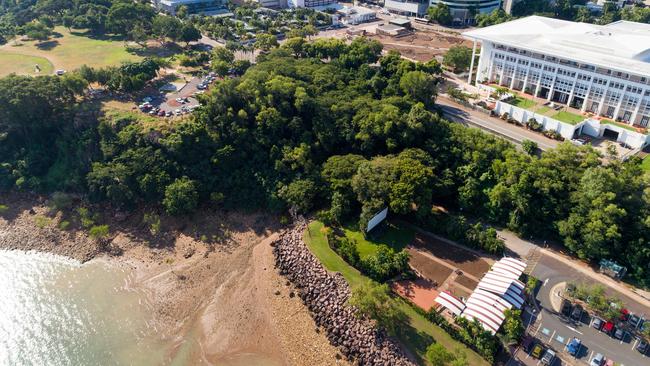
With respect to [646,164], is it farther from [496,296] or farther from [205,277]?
[205,277]

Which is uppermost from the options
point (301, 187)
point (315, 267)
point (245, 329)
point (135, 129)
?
point (135, 129)

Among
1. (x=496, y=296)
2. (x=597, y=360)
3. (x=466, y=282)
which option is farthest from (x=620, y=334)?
(x=466, y=282)

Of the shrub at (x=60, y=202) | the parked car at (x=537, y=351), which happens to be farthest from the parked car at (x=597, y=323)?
the shrub at (x=60, y=202)

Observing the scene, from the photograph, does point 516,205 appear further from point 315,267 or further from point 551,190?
point 315,267

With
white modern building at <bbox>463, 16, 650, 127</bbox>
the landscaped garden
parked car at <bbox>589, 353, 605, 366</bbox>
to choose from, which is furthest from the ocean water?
white modern building at <bbox>463, 16, 650, 127</bbox>

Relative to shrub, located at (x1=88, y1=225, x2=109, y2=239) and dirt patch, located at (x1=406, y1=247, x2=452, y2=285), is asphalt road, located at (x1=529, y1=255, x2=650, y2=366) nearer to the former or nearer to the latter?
dirt patch, located at (x1=406, y1=247, x2=452, y2=285)

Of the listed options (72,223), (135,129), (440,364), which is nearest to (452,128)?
(440,364)

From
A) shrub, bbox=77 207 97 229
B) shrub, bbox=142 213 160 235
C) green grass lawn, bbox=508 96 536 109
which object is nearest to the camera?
shrub, bbox=142 213 160 235
